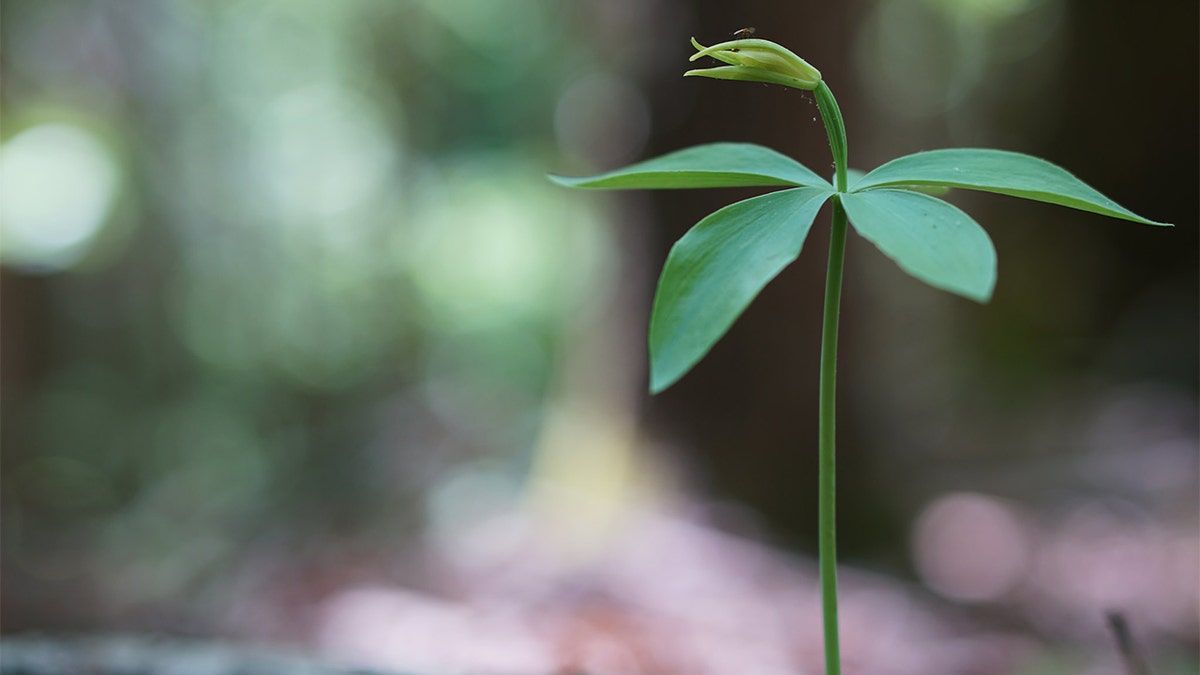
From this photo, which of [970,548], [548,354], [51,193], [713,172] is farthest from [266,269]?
[713,172]

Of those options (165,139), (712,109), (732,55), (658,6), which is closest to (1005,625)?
(712,109)

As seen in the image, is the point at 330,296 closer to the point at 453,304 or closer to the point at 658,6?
the point at 453,304

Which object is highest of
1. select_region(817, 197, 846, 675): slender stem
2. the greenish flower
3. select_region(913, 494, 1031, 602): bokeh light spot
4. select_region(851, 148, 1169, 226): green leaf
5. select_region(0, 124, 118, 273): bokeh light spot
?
select_region(0, 124, 118, 273): bokeh light spot

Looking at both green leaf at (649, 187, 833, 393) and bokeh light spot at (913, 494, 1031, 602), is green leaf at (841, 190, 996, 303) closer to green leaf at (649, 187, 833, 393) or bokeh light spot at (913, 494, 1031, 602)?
green leaf at (649, 187, 833, 393)

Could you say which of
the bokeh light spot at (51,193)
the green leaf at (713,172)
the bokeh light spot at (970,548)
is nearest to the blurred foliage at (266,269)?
the bokeh light spot at (51,193)

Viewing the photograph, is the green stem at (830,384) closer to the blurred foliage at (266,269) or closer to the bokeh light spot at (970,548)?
the bokeh light spot at (970,548)

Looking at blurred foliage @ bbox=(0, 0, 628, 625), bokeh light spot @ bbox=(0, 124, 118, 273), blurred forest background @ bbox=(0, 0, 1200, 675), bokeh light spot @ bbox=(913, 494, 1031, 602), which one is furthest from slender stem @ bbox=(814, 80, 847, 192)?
bokeh light spot @ bbox=(0, 124, 118, 273)
